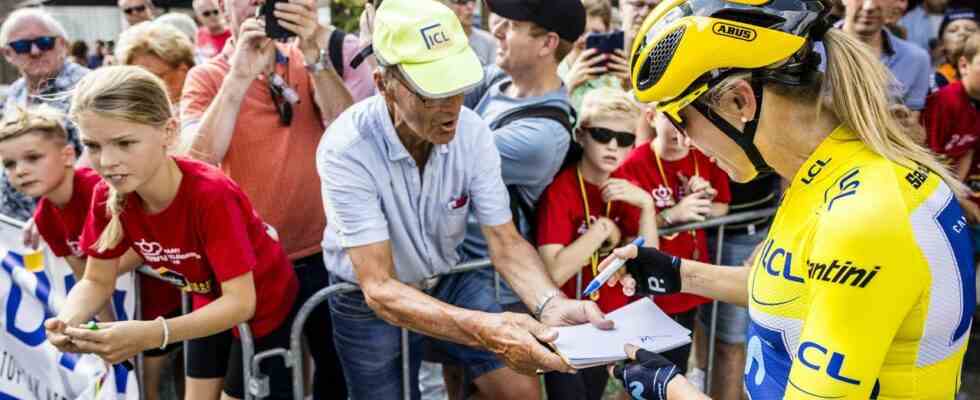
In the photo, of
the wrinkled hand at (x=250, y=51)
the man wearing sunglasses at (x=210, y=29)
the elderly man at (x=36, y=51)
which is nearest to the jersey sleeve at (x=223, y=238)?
the wrinkled hand at (x=250, y=51)

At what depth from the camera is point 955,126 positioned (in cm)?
507

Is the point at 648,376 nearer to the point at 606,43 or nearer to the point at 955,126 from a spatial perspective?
the point at 606,43

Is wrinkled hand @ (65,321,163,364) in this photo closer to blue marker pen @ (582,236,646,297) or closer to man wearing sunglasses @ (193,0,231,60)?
blue marker pen @ (582,236,646,297)

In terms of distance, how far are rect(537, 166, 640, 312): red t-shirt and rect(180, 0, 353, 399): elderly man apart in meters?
1.00

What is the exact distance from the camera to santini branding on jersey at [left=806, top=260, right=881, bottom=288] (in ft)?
5.16

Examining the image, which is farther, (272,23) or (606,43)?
(606,43)

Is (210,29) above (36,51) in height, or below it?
below

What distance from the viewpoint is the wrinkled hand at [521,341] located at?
245 cm

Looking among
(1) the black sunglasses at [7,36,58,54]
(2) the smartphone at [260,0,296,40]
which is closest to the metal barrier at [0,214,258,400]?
(2) the smartphone at [260,0,296,40]

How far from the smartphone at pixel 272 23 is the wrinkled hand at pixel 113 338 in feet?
4.43

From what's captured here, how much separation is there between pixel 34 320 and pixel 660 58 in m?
3.08

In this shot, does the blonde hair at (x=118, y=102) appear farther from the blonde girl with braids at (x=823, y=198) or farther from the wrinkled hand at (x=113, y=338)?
the blonde girl with braids at (x=823, y=198)

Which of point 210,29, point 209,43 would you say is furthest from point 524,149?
point 210,29

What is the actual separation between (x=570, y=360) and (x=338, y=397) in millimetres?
1635
